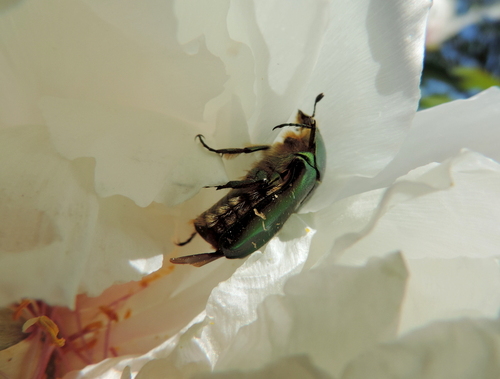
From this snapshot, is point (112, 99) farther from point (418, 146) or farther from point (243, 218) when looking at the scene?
point (418, 146)

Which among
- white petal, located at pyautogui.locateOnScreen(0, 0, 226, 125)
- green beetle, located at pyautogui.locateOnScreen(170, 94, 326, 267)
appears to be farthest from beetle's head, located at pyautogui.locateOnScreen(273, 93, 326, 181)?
white petal, located at pyautogui.locateOnScreen(0, 0, 226, 125)

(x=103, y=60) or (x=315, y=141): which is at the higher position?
(x=103, y=60)

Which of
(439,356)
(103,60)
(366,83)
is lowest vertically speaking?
(439,356)

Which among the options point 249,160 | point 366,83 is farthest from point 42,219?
point 366,83

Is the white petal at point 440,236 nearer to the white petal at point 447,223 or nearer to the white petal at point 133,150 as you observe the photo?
the white petal at point 447,223

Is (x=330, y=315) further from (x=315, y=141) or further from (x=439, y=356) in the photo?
(x=315, y=141)

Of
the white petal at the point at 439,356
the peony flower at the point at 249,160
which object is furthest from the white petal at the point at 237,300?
the white petal at the point at 439,356

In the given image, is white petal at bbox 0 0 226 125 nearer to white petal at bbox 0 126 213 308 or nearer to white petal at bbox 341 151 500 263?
white petal at bbox 0 126 213 308
